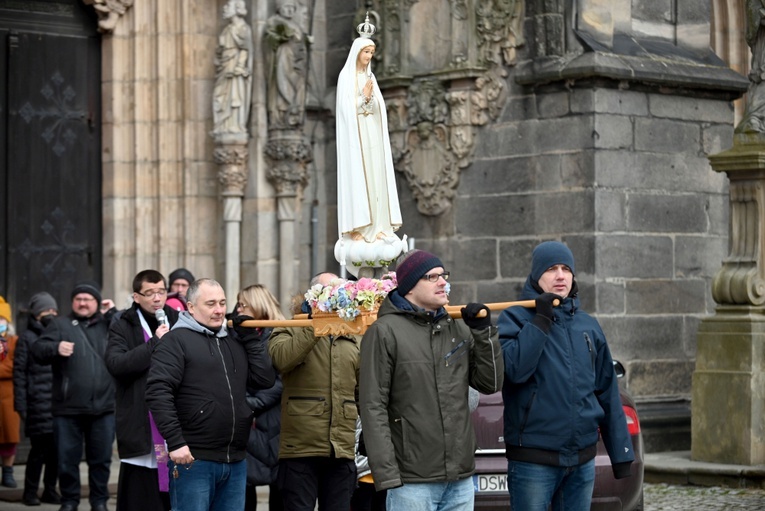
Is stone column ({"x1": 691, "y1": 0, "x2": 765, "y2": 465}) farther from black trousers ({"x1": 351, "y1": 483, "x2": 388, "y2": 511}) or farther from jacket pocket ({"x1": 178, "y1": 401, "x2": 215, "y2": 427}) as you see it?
jacket pocket ({"x1": 178, "y1": 401, "x2": 215, "y2": 427})

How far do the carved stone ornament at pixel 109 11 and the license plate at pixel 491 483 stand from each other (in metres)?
7.97

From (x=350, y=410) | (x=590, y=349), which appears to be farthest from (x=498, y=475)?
(x=590, y=349)

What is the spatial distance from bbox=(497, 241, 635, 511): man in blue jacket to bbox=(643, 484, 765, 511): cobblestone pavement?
442cm

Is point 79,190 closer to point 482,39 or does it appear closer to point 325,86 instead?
point 325,86

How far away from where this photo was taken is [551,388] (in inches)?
281

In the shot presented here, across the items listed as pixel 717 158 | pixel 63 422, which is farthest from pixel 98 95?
pixel 717 158

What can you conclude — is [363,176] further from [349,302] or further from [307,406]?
[307,406]

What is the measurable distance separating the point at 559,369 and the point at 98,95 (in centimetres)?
966

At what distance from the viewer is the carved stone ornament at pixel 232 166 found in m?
15.6

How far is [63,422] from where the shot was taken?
11.7 meters

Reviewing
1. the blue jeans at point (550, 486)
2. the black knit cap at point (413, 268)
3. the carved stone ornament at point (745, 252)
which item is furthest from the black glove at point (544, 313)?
the carved stone ornament at point (745, 252)

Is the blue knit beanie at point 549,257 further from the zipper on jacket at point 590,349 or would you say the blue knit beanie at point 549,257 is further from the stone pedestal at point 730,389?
the stone pedestal at point 730,389

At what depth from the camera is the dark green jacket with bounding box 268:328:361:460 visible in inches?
332

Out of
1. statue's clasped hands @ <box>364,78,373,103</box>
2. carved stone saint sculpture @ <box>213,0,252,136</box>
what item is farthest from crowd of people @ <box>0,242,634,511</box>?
carved stone saint sculpture @ <box>213,0,252,136</box>
